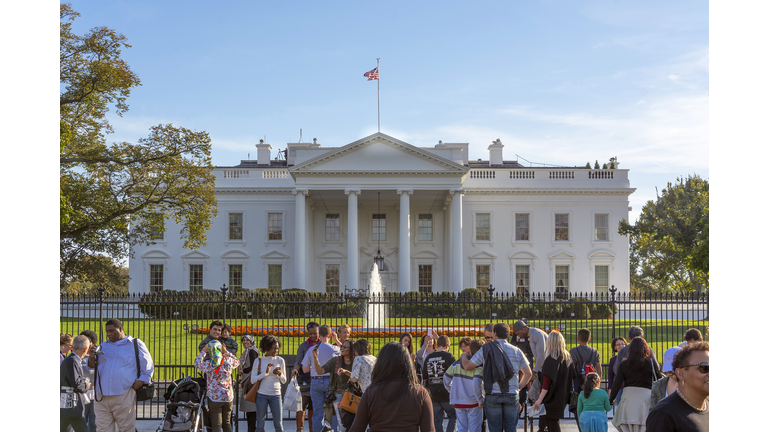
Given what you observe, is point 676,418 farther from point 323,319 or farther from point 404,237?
point 404,237

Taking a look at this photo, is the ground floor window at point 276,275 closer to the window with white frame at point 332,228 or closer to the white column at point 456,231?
the window with white frame at point 332,228

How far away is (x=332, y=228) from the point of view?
40.9 m

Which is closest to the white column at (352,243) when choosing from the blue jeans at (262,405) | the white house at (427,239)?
the white house at (427,239)

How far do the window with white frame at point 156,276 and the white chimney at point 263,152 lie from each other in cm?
1205

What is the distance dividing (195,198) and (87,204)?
3876mm

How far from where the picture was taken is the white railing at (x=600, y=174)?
4106cm

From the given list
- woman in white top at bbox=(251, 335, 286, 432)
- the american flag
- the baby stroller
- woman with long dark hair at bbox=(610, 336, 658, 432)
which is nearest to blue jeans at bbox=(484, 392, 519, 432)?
woman with long dark hair at bbox=(610, 336, 658, 432)

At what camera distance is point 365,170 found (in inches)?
1416

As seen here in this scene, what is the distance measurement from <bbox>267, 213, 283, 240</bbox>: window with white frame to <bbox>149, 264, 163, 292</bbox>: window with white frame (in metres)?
7.40

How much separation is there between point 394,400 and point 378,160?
32.3 metres

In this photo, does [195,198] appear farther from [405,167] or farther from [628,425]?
[628,425]

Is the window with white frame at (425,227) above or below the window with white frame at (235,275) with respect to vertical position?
above

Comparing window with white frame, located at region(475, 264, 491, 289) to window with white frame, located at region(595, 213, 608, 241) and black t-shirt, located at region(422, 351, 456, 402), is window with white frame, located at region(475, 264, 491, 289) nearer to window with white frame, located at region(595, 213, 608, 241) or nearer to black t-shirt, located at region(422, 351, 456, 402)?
window with white frame, located at region(595, 213, 608, 241)

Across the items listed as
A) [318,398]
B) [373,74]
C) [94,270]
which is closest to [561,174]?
[373,74]
